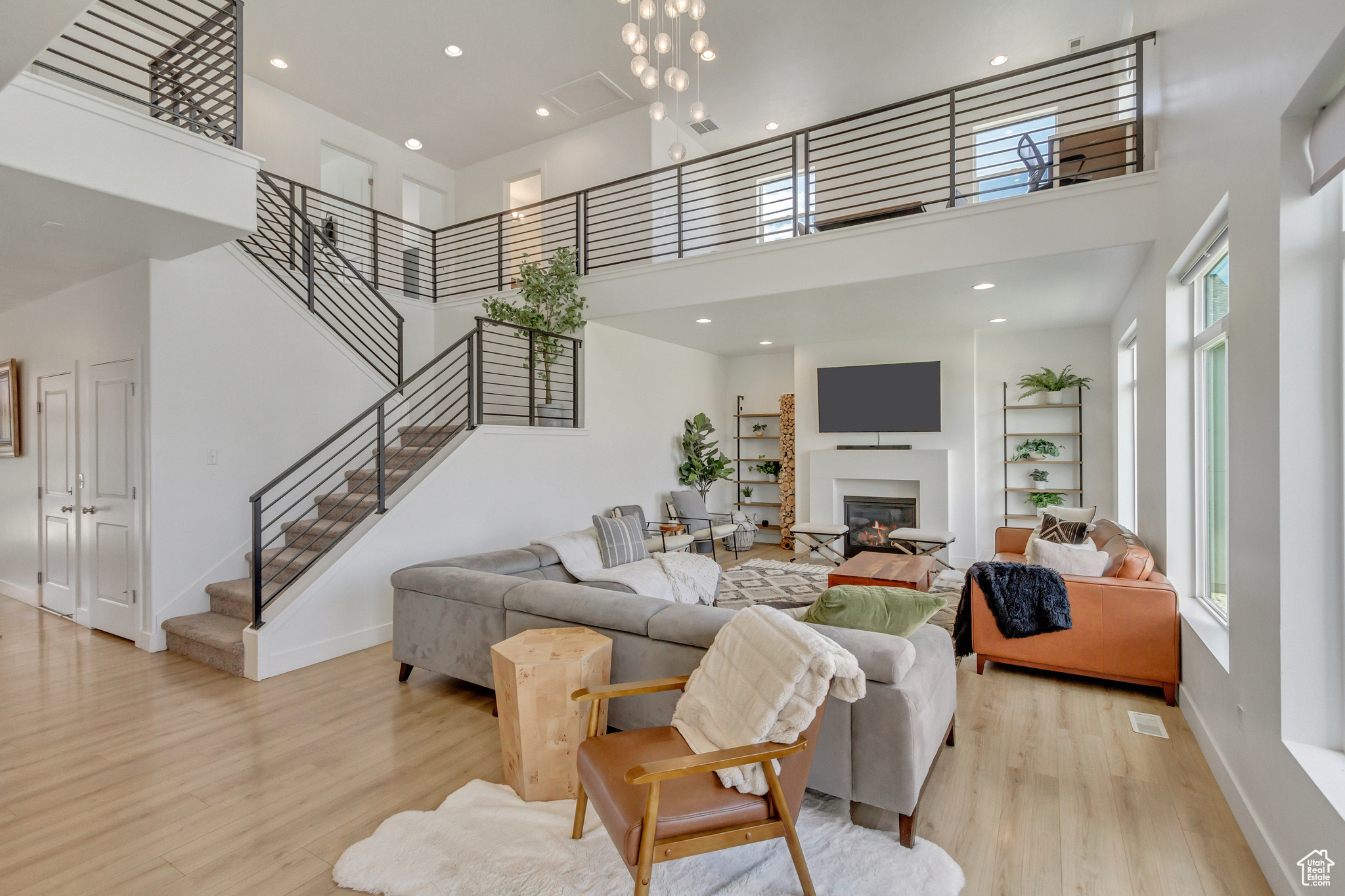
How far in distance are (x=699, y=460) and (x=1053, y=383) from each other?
13.3 ft

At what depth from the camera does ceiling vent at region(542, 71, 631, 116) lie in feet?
22.0

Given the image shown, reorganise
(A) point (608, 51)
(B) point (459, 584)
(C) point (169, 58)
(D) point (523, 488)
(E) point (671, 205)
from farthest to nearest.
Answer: (E) point (671, 205) → (A) point (608, 51) → (D) point (523, 488) → (C) point (169, 58) → (B) point (459, 584)

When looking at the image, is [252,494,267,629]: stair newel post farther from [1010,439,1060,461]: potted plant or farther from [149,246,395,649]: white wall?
[1010,439,1060,461]: potted plant

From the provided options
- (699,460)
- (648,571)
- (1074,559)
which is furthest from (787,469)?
(1074,559)

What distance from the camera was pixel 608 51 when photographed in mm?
6215

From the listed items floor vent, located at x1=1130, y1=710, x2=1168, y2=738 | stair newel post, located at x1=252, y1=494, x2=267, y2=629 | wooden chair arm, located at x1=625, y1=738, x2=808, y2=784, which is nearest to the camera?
wooden chair arm, located at x1=625, y1=738, x2=808, y2=784

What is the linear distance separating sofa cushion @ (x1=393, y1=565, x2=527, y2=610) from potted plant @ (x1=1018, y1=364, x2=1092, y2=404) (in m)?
6.00

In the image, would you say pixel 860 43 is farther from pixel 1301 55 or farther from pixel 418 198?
pixel 418 198

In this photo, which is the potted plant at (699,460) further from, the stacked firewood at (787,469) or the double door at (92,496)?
the double door at (92,496)

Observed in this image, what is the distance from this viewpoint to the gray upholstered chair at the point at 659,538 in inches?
234

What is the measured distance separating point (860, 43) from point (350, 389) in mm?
5899

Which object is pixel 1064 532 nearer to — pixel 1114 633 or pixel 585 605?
pixel 1114 633

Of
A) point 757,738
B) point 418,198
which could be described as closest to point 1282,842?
point 757,738

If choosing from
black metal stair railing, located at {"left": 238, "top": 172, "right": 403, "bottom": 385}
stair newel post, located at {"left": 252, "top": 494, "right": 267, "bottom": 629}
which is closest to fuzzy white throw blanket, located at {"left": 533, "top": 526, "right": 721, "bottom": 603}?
stair newel post, located at {"left": 252, "top": 494, "right": 267, "bottom": 629}
